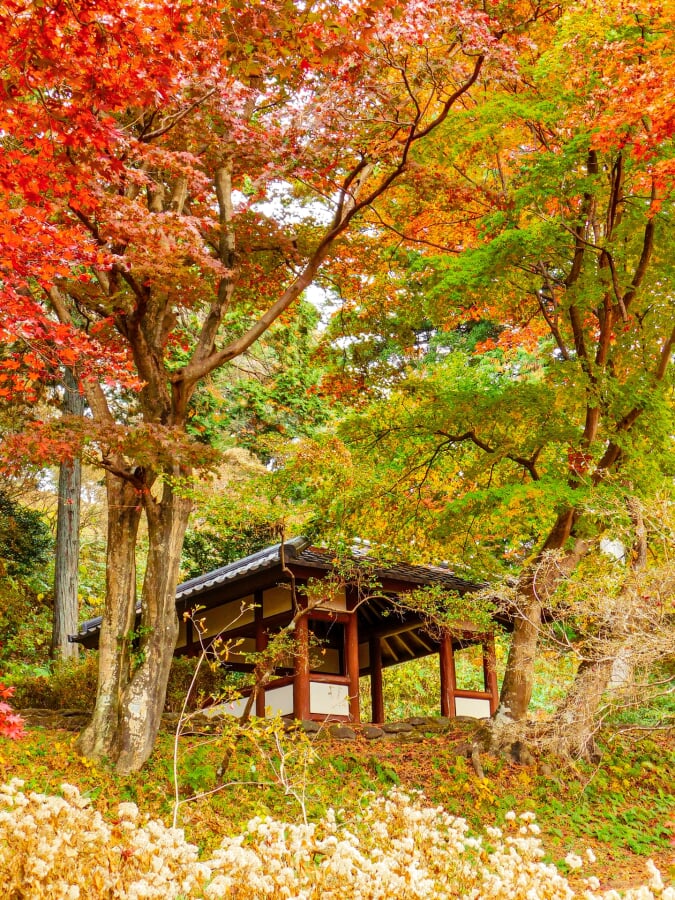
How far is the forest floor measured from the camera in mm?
8273

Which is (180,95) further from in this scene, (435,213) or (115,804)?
(115,804)

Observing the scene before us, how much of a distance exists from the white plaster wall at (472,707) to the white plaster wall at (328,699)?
2.82m

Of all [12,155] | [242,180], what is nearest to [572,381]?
[242,180]

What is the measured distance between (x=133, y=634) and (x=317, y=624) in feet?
17.5

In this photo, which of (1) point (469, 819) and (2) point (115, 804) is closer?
(2) point (115, 804)

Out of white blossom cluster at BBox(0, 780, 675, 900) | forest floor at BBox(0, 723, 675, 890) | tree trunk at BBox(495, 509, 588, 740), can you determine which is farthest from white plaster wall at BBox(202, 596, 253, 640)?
white blossom cluster at BBox(0, 780, 675, 900)

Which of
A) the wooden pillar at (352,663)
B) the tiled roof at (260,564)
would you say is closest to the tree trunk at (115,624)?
the tiled roof at (260,564)

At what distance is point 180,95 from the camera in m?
9.44

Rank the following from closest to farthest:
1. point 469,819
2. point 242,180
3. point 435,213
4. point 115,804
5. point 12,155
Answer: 1. point 12,155
2. point 115,804
3. point 469,819
4. point 242,180
5. point 435,213

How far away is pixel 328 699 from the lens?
1216 cm

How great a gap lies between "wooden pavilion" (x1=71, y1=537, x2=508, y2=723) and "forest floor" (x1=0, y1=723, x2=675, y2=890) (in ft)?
3.34

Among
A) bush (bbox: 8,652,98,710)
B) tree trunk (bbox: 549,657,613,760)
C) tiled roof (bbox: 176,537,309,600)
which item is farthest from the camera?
bush (bbox: 8,652,98,710)

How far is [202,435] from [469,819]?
1079cm

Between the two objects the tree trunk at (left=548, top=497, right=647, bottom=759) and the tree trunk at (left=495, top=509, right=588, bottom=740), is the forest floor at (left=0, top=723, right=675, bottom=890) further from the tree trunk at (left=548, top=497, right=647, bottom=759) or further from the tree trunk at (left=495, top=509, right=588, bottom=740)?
the tree trunk at (left=548, top=497, right=647, bottom=759)
